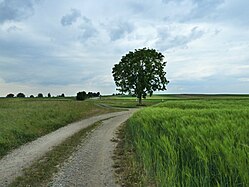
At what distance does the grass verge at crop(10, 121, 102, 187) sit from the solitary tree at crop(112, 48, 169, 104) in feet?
179

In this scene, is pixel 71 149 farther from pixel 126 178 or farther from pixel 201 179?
pixel 201 179

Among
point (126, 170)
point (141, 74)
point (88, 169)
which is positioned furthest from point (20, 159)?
point (141, 74)

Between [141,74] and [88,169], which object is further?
[141,74]

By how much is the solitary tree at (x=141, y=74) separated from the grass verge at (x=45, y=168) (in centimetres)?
5461

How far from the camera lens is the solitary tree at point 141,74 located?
6875cm

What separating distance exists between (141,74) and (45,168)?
59802 millimetres

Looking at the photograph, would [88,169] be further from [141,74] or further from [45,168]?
[141,74]

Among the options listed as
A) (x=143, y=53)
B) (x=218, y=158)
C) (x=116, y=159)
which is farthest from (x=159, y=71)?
(x=218, y=158)

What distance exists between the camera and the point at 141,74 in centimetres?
6906

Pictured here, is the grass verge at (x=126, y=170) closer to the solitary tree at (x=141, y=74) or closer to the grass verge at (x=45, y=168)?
the grass verge at (x=45, y=168)

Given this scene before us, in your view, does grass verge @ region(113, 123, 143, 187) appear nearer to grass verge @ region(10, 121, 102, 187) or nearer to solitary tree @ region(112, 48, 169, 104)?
grass verge @ region(10, 121, 102, 187)

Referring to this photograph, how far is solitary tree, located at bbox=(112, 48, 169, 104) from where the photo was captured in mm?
68750

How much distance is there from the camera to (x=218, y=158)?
5.62 meters

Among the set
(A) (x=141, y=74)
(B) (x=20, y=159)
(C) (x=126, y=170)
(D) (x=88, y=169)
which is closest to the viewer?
(C) (x=126, y=170)
